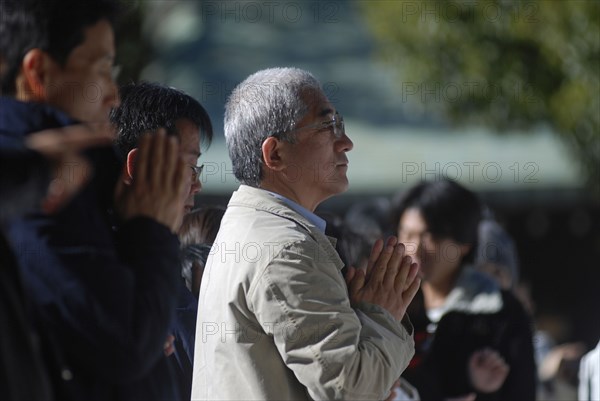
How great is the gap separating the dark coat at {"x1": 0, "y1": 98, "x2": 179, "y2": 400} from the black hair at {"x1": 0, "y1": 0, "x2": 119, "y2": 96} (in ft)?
0.24

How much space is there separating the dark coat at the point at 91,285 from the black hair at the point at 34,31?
74 millimetres

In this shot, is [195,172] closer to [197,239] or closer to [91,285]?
[197,239]

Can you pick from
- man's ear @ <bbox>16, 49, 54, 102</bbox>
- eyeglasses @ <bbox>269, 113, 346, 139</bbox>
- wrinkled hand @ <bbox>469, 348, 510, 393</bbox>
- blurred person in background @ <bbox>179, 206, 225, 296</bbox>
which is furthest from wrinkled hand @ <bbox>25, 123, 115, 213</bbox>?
wrinkled hand @ <bbox>469, 348, 510, 393</bbox>

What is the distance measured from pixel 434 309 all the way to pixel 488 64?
7.86 metres

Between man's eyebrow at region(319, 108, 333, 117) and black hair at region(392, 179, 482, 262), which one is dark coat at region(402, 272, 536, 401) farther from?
man's eyebrow at region(319, 108, 333, 117)

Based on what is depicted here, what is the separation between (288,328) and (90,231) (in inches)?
25.7

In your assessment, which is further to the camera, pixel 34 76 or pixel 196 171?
pixel 196 171

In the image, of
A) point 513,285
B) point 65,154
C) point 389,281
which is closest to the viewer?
point 65,154

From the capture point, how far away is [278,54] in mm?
14336

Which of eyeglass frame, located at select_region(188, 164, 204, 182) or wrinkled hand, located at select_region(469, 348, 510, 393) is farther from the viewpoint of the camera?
wrinkled hand, located at select_region(469, 348, 510, 393)

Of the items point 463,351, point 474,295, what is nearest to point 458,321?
point 463,351

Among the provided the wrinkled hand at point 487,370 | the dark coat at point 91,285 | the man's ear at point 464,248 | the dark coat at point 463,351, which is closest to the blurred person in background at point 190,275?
the dark coat at point 91,285

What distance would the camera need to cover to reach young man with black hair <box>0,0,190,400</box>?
1984mm

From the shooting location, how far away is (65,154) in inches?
73.4
